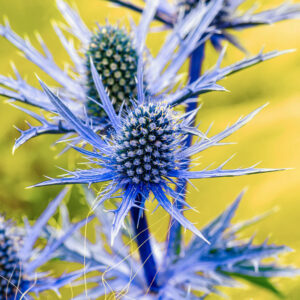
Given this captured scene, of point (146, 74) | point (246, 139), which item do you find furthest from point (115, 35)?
point (246, 139)

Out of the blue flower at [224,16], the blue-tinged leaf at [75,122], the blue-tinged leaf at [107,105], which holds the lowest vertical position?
the blue-tinged leaf at [75,122]

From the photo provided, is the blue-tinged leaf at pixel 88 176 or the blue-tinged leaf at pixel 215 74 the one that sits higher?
the blue-tinged leaf at pixel 215 74

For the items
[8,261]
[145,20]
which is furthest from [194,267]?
[145,20]

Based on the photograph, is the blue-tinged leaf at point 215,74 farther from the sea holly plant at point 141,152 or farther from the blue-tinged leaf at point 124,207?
the blue-tinged leaf at point 124,207

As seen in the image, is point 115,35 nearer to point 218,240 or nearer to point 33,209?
point 218,240

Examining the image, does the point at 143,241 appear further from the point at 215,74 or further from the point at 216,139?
the point at 215,74

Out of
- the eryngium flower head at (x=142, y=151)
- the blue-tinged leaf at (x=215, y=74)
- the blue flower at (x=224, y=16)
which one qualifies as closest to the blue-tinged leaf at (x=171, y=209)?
the eryngium flower head at (x=142, y=151)

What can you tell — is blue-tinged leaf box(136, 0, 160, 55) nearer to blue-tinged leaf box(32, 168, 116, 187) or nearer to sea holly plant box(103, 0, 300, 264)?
sea holly plant box(103, 0, 300, 264)
